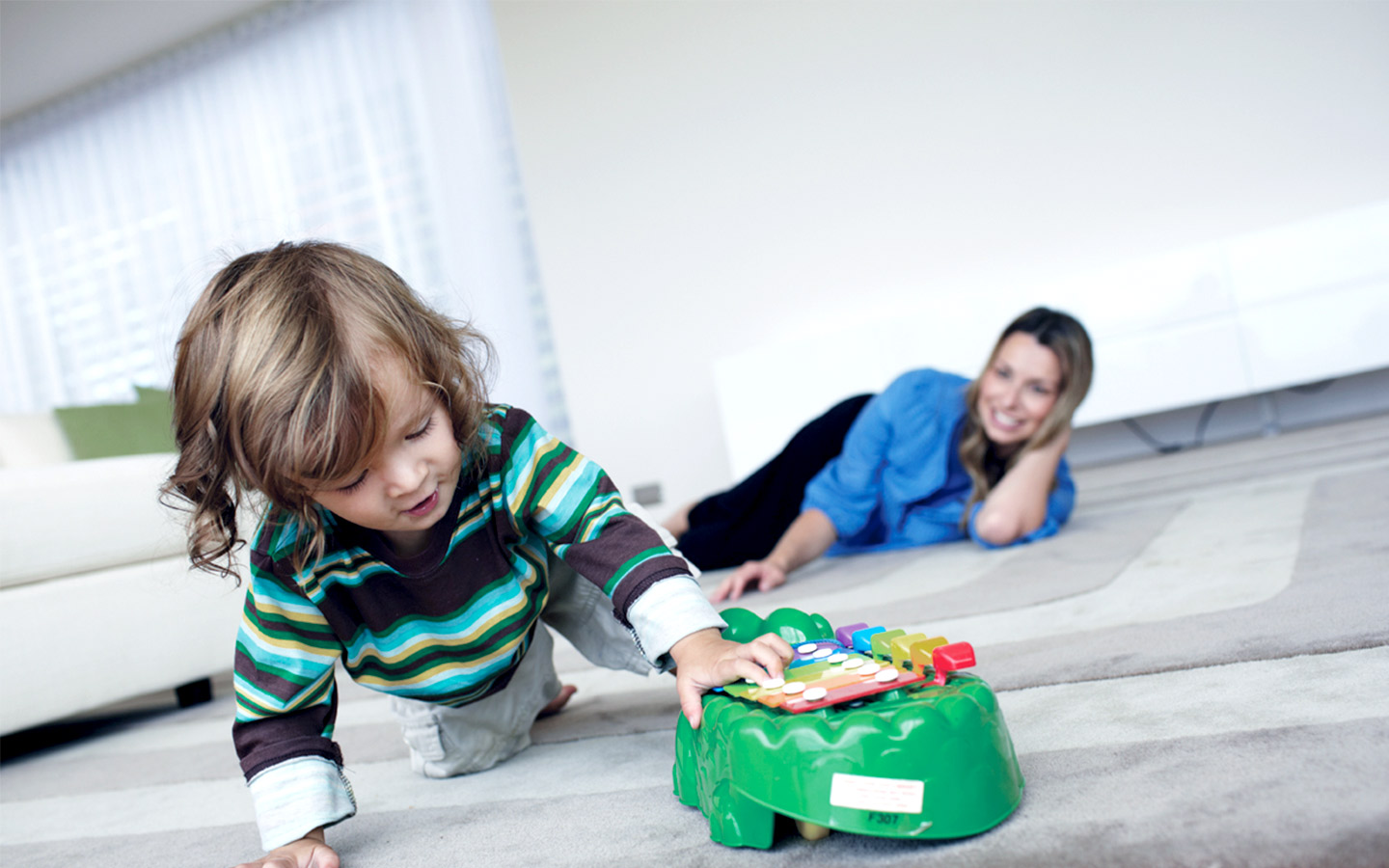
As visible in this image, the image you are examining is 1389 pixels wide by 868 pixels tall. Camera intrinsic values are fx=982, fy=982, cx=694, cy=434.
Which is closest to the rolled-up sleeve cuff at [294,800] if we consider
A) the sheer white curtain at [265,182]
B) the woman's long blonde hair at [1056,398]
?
the woman's long blonde hair at [1056,398]

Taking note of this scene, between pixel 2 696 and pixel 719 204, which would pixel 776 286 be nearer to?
pixel 719 204

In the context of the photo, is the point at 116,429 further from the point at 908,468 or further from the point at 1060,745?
the point at 1060,745

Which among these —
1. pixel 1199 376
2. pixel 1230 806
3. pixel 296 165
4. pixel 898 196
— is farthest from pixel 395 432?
pixel 296 165

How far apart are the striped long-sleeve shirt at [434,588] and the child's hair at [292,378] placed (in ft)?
0.11

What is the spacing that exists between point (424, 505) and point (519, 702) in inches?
11.5

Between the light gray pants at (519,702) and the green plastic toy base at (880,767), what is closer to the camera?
the green plastic toy base at (880,767)

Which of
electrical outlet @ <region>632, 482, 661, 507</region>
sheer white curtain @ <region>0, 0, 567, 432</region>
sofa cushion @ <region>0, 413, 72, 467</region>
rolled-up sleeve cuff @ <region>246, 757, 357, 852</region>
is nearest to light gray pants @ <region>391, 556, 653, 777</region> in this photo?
rolled-up sleeve cuff @ <region>246, 757, 357, 852</region>

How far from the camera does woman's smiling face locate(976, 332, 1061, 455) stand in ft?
5.16

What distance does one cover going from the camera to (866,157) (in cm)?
301

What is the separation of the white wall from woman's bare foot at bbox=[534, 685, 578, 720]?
1914mm

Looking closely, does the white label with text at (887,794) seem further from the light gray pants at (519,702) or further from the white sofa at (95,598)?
the white sofa at (95,598)

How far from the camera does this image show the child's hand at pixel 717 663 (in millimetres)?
564

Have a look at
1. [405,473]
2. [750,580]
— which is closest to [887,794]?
[405,473]

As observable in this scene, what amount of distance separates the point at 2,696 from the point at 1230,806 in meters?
1.29
